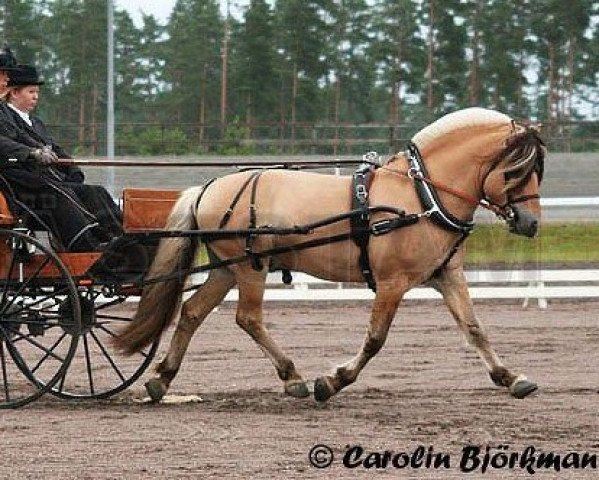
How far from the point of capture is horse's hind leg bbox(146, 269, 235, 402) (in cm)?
947

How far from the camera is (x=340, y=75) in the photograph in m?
41.8

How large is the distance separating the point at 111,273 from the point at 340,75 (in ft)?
108

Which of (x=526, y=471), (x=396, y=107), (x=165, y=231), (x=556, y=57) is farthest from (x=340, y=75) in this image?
(x=526, y=471)

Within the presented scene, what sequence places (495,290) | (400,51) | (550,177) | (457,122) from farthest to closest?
(400,51), (550,177), (495,290), (457,122)

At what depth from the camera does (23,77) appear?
9.55 meters

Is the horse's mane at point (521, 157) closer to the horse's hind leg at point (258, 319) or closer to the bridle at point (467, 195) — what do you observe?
the bridle at point (467, 195)

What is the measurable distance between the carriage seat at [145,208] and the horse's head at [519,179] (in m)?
2.07

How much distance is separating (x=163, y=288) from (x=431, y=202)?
1.83 meters

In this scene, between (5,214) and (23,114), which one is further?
(23,114)

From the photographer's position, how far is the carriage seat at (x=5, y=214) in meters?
9.13

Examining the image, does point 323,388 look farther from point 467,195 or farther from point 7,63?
point 7,63

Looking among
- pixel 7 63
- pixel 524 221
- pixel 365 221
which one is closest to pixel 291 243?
pixel 365 221

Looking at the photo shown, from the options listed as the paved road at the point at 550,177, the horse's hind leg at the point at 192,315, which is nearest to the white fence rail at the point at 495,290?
the horse's hind leg at the point at 192,315

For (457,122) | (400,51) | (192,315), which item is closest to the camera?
(457,122)
